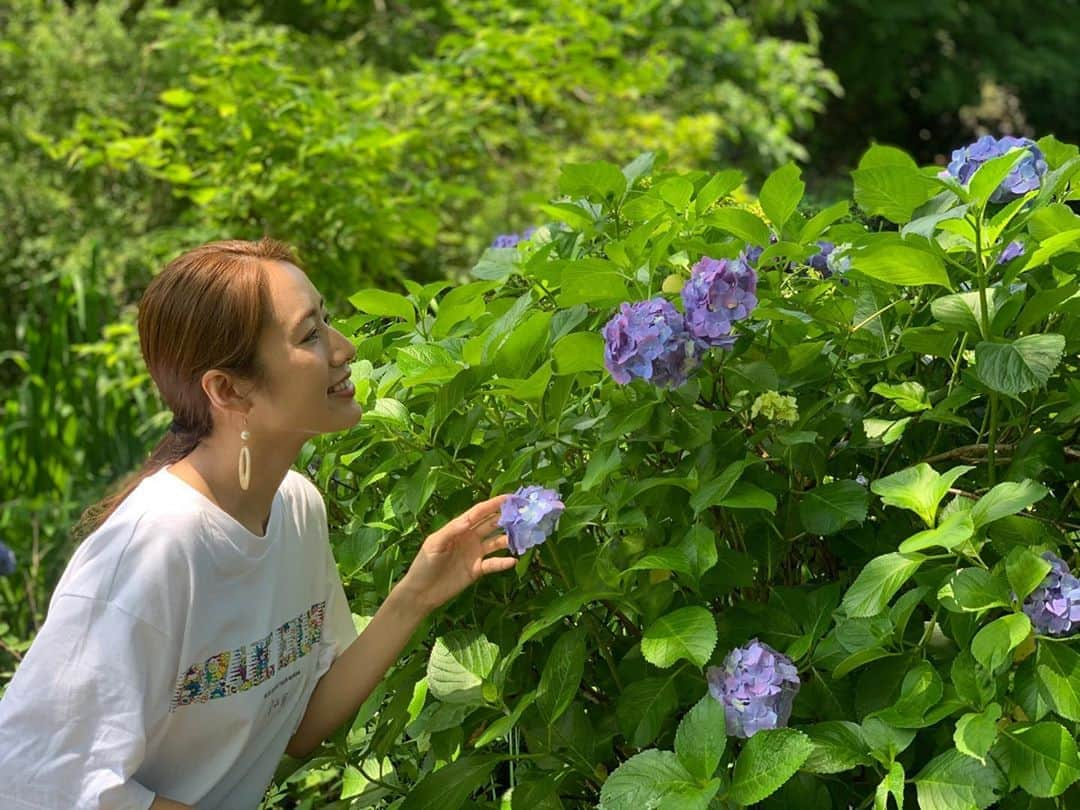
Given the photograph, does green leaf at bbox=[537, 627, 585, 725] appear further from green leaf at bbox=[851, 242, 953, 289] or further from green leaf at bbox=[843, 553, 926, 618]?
green leaf at bbox=[851, 242, 953, 289]

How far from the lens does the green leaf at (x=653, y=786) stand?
127cm

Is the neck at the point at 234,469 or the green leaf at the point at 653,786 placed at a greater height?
the neck at the point at 234,469

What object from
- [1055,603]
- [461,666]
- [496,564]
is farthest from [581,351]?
[1055,603]

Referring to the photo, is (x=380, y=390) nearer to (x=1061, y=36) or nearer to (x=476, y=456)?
(x=476, y=456)

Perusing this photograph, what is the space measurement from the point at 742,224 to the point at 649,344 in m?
0.22

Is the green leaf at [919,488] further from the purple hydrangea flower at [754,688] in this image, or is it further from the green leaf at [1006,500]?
the purple hydrangea flower at [754,688]

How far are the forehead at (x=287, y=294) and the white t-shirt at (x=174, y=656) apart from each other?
23 centimetres

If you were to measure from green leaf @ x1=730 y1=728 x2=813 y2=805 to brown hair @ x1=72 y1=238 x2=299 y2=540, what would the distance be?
2.40 ft

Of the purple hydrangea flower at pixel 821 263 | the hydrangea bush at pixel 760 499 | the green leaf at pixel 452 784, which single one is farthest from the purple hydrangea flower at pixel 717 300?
the green leaf at pixel 452 784

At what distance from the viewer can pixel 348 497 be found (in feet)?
6.20

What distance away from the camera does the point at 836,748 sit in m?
1.32

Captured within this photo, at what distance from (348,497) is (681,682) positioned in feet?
1.96

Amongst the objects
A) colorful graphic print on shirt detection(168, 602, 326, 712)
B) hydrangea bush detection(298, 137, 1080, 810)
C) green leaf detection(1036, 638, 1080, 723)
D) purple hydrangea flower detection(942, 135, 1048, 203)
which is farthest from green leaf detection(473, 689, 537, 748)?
purple hydrangea flower detection(942, 135, 1048, 203)

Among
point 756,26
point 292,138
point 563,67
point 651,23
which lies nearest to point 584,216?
point 292,138
